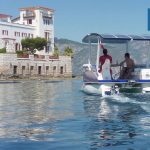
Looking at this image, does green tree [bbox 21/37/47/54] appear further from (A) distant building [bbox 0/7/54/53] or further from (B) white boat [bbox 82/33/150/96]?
(B) white boat [bbox 82/33/150/96]

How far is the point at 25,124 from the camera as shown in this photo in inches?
565

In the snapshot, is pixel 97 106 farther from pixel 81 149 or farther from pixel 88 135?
pixel 81 149

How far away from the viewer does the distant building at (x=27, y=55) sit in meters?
98.1

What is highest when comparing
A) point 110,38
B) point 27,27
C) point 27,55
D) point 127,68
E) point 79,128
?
point 27,27

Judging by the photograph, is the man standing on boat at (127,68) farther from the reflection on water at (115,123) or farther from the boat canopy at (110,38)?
the reflection on water at (115,123)

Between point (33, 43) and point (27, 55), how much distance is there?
439cm

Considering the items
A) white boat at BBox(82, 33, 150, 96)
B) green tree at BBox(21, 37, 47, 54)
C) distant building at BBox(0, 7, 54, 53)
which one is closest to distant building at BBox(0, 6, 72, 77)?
distant building at BBox(0, 7, 54, 53)

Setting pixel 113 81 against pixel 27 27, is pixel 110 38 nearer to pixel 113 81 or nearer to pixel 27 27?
pixel 113 81

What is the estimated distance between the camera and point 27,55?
334 feet

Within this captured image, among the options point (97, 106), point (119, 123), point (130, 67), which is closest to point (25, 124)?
point (119, 123)

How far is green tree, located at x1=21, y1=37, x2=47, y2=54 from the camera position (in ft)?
344

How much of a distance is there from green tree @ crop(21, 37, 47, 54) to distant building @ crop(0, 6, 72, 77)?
1969 mm

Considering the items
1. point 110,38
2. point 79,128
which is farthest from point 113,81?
point 79,128

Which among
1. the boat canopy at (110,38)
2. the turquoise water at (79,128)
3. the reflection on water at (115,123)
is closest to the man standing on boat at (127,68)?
the boat canopy at (110,38)
